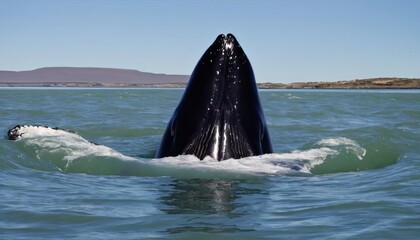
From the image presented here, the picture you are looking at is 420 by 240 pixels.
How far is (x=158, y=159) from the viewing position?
825 centimetres

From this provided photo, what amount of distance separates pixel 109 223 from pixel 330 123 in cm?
1428

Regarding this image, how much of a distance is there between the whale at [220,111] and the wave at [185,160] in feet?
0.46

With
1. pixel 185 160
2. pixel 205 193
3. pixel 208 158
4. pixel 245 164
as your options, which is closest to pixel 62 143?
pixel 185 160

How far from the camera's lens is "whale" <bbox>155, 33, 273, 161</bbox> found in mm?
7734

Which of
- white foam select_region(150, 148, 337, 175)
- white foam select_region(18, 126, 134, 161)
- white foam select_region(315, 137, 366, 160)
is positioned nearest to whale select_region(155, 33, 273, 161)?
white foam select_region(150, 148, 337, 175)

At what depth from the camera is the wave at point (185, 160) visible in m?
7.57

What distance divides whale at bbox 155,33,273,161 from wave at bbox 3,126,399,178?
14 centimetres

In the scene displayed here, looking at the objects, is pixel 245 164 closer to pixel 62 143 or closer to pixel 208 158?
pixel 208 158

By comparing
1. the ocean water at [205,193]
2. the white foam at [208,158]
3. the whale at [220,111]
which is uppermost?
the whale at [220,111]

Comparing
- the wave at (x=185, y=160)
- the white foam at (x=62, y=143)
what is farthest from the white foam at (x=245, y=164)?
the white foam at (x=62, y=143)

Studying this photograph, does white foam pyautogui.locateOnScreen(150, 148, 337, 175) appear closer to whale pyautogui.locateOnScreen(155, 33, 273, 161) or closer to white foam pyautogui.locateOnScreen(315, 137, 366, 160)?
whale pyautogui.locateOnScreen(155, 33, 273, 161)

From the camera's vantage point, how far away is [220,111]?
7.78 metres

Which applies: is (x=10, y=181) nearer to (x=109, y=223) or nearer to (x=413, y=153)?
(x=109, y=223)

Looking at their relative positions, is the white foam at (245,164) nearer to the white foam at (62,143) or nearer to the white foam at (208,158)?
the white foam at (208,158)
